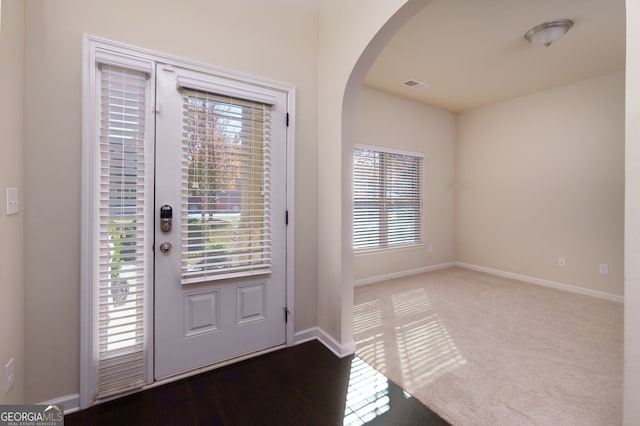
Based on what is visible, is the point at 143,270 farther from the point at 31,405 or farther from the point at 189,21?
the point at 189,21

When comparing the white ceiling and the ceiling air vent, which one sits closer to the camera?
the white ceiling

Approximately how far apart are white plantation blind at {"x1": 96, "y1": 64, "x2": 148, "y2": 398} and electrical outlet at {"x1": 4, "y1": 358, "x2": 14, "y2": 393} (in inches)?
14.2

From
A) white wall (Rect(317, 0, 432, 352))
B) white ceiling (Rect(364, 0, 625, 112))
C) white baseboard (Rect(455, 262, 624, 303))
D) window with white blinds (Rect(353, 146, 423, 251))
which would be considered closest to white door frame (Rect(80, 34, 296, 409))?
white wall (Rect(317, 0, 432, 352))

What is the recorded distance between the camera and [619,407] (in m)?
1.64

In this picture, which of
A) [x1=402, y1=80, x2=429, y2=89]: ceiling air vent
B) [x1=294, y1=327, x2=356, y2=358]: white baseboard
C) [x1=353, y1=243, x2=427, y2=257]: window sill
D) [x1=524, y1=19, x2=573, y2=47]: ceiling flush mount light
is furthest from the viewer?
[x1=353, y1=243, x2=427, y2=257]: window sill

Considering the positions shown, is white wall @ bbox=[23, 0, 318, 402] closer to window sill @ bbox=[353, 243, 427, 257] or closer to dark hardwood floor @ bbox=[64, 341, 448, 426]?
dark hardwood floor @ bbox=[64, 341, 448, 426]

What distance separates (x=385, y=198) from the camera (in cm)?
436

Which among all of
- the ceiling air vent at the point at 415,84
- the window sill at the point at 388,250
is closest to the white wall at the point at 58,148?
the ceiling air vent at the point at 415,84

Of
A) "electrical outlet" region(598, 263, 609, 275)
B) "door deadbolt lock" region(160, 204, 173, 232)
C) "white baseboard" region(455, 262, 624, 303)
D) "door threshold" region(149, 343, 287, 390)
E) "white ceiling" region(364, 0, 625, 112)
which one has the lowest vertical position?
"door threshold" region(149, 343, 287, 390)

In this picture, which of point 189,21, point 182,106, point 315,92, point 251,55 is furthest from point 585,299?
point 189,21

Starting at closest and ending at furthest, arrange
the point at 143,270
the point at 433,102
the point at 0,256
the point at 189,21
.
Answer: the point at 0,256, the point at 143,270, the point at 189,21, the point at 433,102

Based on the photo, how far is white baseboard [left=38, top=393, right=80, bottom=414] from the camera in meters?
1.61

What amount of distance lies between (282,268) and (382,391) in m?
1.14

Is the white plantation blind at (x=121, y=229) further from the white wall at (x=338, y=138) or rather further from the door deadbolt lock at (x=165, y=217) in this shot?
the white wall at (x=338, y=138)
